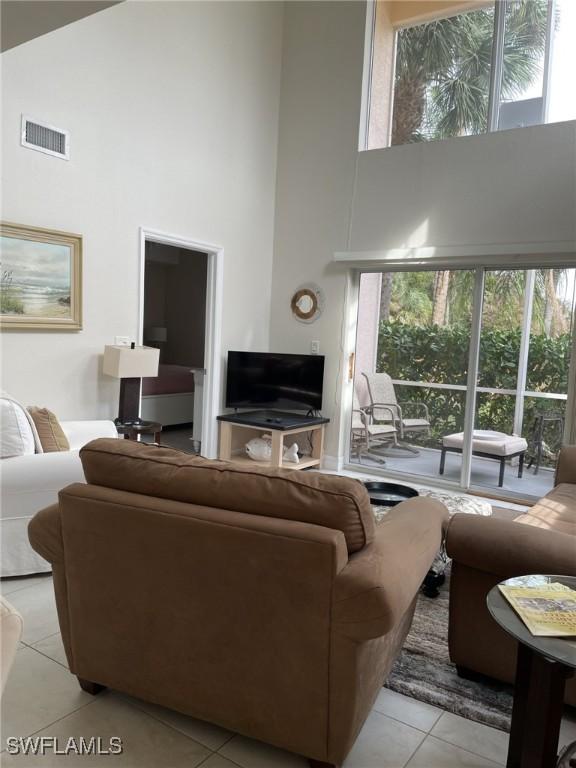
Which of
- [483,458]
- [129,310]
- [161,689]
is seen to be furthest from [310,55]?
[161,689]

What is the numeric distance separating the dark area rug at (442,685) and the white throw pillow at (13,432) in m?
2.19

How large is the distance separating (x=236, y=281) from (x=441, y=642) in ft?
13.7

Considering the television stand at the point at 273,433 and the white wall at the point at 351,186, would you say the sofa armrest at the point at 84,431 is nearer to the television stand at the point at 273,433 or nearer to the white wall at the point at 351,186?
the television stand at the point at 273,433

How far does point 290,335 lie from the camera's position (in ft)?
20.4

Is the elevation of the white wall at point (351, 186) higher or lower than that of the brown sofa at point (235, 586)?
higher

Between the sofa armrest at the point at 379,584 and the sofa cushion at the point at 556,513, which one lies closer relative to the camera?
the sofa armrest at the point at 379,584

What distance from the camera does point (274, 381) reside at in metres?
5.94

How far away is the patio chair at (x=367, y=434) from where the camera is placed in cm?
580

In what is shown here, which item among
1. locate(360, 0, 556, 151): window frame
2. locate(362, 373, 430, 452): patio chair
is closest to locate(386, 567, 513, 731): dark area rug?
locate(362, 373, 430, 452): patio chair

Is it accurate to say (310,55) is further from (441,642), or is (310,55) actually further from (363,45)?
(441,642)

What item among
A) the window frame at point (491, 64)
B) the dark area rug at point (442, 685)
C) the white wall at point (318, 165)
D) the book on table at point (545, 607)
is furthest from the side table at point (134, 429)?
the window frame at point (491, 64)

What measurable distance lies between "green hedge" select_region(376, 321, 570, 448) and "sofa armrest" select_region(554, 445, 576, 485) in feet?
3.49

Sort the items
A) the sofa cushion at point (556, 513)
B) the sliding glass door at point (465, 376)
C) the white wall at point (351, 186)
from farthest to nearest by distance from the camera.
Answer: the sliding glass door at point (465, 376)
the white wall at point (351, 186)
the sofa cushion at point (556, 513)

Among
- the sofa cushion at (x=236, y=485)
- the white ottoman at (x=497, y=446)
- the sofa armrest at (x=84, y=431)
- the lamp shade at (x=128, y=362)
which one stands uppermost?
the lamp shade at (x=128, y=362)
